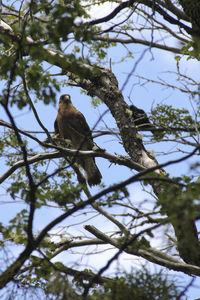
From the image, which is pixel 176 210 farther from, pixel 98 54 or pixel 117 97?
pixel 98 54

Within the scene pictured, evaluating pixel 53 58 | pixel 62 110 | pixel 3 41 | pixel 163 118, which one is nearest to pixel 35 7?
pixel 3 41

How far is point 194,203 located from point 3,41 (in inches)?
75.9

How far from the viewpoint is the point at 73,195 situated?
8.96 ft

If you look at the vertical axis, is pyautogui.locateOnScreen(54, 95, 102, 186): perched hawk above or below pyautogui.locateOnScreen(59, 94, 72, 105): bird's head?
below

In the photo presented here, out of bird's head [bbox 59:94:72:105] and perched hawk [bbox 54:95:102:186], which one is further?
bird's head [bbox 59:94:72:105]

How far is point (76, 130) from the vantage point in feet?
23.1

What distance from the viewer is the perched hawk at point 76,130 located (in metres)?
6.62

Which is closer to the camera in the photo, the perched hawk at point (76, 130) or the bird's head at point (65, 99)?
the perched hawk at point (76, 130)

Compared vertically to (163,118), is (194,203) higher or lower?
lower

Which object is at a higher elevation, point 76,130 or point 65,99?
point 65,99

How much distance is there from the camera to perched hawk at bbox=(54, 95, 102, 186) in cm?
662

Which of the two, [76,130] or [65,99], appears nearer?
[76,130]

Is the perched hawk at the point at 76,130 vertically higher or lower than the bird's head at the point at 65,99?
lower

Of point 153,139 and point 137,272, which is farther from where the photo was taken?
point 153,139
